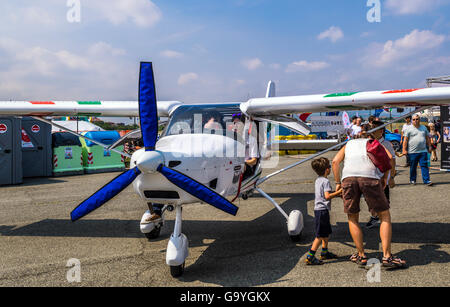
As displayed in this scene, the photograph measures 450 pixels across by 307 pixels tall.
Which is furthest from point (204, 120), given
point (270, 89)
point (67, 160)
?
point (67, 160)

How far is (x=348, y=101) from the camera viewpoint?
533cm

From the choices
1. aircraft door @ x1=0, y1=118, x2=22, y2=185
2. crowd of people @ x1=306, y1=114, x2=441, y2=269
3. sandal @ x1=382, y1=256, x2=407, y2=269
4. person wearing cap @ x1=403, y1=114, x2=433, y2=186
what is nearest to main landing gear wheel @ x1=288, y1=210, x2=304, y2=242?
crowd of people @ x1=306, y1=114, x2=441, y2=269

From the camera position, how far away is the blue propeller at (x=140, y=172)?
377 cm

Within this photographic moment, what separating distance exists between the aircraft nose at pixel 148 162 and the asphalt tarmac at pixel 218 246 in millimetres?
1269

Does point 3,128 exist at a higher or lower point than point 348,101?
higher

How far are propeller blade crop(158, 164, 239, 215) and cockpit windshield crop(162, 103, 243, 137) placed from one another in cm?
119

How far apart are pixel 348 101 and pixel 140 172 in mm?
3343

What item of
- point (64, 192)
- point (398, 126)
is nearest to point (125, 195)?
point (64, 192)

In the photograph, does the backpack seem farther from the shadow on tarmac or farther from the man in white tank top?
the shadow on tarmac

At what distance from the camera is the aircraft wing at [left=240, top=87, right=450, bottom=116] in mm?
4934

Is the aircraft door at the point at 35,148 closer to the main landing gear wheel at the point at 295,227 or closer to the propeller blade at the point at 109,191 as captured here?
the propeller blade at the point at 109,191

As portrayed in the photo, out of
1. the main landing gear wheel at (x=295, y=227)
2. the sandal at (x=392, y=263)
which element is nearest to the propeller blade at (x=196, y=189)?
the main landing gear wheel at (x=295, y=227)

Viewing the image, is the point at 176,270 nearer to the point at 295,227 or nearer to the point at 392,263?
the point at 295,227
